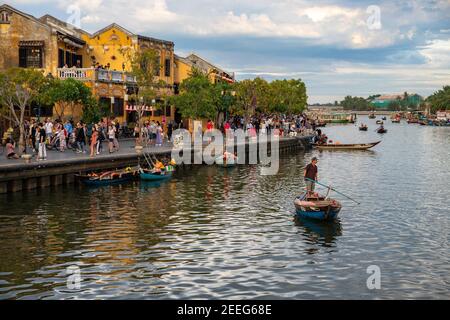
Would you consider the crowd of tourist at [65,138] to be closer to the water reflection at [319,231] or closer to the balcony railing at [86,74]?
the balcony railing at [86,74]

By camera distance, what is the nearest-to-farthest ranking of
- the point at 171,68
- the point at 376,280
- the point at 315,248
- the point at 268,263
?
the point at 376,280 < the point at 268,263 < the point at 315,248 < the point at 171,68

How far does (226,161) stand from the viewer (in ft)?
154

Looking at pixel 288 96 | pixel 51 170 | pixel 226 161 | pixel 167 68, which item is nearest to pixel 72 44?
pixel 167 68

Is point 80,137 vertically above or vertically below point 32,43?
below

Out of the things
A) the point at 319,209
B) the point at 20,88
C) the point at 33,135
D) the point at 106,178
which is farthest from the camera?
the point at 33,135

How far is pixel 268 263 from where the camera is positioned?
19.2 metres

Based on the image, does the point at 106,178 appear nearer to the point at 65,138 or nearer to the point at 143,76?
the point at 65,138

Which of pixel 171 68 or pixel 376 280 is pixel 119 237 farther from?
pixel 171 68

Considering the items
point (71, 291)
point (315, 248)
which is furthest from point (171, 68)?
point (71, 291)

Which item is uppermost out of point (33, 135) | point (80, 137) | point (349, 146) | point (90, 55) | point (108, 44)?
point (108, 44)

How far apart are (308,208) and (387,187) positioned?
13.5 metres

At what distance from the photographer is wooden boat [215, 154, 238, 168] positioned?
46781 mm

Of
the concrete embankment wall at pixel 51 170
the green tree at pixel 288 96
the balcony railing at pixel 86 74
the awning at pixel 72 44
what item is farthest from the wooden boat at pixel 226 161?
the green tree at pixel 288 96

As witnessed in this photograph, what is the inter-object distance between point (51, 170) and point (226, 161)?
16.4 m
